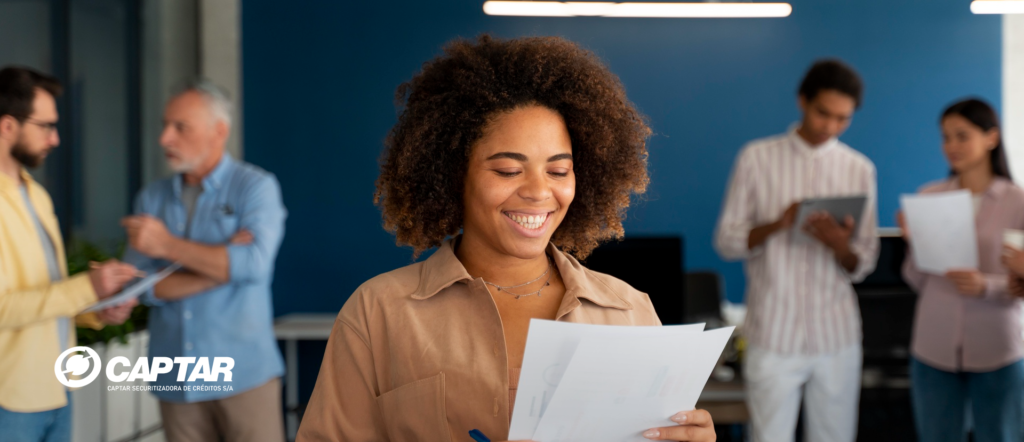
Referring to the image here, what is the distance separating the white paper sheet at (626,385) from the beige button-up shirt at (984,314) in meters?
2.22

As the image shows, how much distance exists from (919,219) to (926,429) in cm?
82

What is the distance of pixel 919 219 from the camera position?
2.91 m

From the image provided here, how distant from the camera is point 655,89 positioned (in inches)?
190

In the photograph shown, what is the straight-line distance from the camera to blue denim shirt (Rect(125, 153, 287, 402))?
2529 millimetres

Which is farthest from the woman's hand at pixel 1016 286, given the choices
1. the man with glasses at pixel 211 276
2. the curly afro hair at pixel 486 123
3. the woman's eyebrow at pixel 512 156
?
the man with glasses at pixel 211 276

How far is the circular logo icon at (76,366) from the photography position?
7.02 ft

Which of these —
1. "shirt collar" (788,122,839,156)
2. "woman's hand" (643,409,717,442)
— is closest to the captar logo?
"woman's hand" (643,409,717,442)

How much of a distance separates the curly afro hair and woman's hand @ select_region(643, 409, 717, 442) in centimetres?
52

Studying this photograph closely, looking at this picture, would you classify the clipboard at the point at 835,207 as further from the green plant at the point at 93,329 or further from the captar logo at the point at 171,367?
the green plant at the point at 93,329

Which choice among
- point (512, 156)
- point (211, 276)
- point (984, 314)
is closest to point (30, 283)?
point (211, 276)

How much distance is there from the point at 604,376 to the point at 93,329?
2.81m

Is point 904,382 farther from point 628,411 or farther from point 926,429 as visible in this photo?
point 628,411

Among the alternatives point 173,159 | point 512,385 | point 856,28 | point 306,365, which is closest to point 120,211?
point 306,365

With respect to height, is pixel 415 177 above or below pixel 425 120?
below
